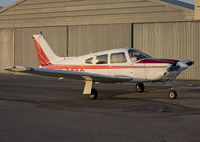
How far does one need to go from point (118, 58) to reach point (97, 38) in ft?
48.9

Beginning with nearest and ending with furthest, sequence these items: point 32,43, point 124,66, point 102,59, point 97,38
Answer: point 124,66
point 102,59
point 97,38
point 32,43

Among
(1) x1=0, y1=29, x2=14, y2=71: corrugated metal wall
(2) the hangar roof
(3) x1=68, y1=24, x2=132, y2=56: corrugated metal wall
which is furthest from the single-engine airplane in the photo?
(1) x1=0, y1=29, x2=14, y2=71: corrugated metal wall

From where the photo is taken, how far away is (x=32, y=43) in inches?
1238

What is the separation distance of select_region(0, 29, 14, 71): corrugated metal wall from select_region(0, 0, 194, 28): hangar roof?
0.87m

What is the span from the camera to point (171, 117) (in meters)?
8.60

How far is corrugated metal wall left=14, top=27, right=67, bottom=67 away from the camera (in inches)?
1180

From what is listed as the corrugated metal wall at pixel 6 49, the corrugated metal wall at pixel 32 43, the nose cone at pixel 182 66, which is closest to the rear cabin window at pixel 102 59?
the nose cone at pixel 182 66

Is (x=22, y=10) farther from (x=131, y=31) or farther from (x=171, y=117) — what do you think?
(x=171, y=117)

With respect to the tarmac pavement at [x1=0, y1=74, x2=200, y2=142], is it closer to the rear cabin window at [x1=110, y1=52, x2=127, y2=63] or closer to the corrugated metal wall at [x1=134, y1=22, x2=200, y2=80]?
the rear cabin window at [x1=110, y1=52, x2=127, y2=63]

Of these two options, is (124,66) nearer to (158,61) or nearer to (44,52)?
(158,61)

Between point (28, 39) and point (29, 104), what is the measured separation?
70.1ft

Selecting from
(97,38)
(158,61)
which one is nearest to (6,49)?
(97,38)

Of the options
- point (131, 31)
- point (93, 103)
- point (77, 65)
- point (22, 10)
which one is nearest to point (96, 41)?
point (131, 31)

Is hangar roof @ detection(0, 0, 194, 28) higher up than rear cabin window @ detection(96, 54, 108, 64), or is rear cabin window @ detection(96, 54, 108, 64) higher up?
hangar roof @ detection(0, 0, 194, 28)
